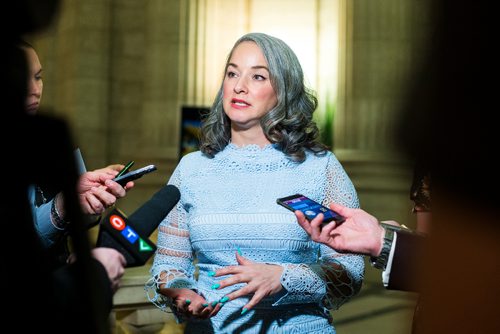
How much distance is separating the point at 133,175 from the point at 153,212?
64cm

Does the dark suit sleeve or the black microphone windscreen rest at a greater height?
the black microphone windscreen

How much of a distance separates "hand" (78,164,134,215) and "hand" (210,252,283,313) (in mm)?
484

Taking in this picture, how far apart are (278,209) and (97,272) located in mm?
1314

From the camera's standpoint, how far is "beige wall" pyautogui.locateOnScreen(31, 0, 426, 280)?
885cm

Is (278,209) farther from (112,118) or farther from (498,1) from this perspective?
(112,118)

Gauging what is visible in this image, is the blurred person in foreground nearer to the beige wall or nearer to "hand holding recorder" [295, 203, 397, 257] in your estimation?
"hand holding recorder" [295, 203, 397, 257]

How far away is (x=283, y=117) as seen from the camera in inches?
113

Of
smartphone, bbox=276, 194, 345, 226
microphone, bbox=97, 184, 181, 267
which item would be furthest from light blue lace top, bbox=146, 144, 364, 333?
microphone, bbox=97, 184, 181, 267

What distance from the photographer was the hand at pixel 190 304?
2383 millimetres

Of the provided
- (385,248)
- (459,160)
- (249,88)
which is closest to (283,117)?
(249,88)

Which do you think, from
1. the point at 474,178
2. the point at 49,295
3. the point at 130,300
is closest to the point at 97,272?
the point at 49,295

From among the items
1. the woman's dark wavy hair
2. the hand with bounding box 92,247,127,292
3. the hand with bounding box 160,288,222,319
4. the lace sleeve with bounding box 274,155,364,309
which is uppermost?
the woman's dark wavy hair

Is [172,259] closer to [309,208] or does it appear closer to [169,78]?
[309,208]

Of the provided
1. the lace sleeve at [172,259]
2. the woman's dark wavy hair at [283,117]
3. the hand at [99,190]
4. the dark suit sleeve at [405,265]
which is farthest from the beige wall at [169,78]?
the dark suit sleeve at [405,265]
